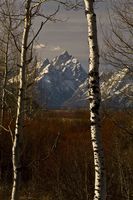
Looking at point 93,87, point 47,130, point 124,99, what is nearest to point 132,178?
point 124,99

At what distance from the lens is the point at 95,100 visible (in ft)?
17.3

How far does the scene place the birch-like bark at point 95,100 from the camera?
5.20 metres

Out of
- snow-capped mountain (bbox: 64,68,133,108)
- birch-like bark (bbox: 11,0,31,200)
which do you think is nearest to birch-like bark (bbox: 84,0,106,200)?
birch-like bark (bbox: 11,0,31,200)

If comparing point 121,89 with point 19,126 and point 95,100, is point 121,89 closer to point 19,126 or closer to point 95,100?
point 19,126

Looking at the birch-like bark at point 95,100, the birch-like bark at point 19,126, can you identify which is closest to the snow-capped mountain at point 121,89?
the birch-like bark at point 19,126

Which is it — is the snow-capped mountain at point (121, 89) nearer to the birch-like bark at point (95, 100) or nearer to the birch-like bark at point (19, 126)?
the birch-like bark at point (19, 126)

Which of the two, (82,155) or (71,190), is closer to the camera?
(71,190)

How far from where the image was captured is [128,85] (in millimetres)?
13578

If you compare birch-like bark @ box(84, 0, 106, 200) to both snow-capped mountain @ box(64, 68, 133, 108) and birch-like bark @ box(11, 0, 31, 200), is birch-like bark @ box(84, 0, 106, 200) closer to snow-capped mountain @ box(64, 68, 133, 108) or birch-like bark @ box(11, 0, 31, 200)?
birch-like bark @ box(11, 0, 31, 200)

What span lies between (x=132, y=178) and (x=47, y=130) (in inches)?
368

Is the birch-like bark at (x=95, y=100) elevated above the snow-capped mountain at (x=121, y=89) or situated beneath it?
situated beneath

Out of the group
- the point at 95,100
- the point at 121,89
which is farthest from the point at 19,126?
the point at 121,89

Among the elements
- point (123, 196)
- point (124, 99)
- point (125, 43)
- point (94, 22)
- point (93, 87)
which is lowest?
point (123, 196)

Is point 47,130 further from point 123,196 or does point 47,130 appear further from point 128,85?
point 123,196
